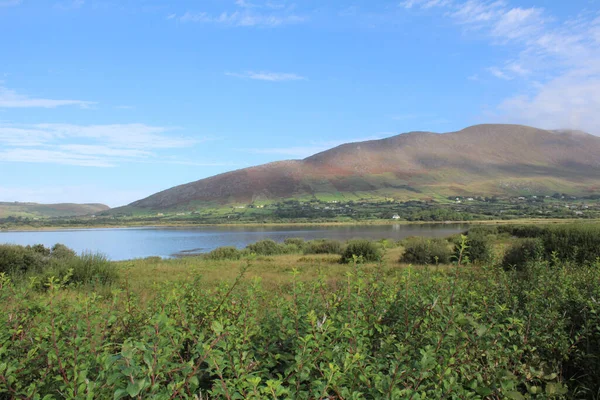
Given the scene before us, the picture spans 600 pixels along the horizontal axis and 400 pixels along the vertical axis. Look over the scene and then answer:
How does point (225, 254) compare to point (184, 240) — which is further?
point (184, 240)

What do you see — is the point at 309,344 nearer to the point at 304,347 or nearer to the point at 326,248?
the point at 304,347

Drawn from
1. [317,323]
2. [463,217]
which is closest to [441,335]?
[317,323]

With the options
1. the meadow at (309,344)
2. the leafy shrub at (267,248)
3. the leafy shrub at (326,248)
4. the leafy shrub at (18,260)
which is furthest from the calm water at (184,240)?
the meadow at (309,344)

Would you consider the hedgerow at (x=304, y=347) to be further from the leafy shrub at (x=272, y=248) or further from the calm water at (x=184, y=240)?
the calm water at (x=184, y=240)

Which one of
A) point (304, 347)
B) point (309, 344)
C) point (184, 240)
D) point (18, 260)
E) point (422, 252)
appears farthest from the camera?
point (184, 240)

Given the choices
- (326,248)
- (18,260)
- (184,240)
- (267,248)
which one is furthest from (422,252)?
(184,240)

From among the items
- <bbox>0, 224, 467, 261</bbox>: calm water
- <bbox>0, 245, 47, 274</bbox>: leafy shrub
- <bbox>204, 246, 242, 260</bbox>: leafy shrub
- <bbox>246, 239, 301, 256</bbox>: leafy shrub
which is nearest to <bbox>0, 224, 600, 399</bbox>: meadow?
<bbox>0, 245, 47, 274</bbox>: leafy shrub

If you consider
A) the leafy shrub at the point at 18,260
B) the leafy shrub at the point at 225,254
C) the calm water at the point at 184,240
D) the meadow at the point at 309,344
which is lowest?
the calm water at the point at 184,240

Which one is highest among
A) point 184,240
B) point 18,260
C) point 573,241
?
point 18,260

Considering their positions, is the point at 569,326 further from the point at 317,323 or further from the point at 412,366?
the point at 317,323

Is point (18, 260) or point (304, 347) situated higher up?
point (304, 347)

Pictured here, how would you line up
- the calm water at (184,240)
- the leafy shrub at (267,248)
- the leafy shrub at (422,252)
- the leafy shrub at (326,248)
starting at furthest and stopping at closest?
the calm water at (184,240)
the leafy shrub at (267,248)
the leafy shrub at (326,248)
the leafy shrub at (422,252)

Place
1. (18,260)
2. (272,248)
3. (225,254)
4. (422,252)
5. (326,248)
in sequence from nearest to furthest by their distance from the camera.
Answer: (18,260)
(422,252)
(225,254)
(326,248)
(272,248)

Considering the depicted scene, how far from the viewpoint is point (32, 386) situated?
1990 mm
